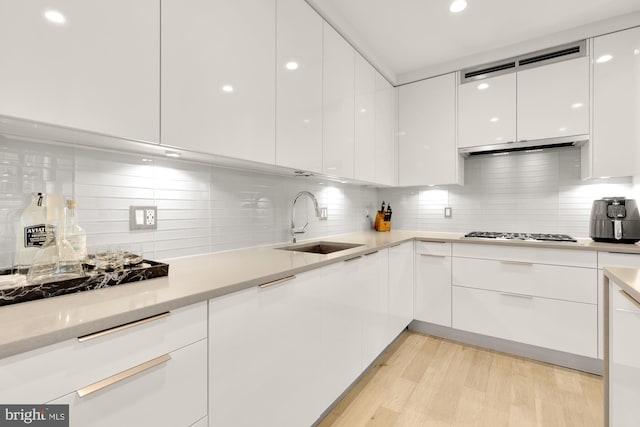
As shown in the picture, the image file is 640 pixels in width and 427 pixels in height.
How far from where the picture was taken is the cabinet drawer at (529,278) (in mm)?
1975

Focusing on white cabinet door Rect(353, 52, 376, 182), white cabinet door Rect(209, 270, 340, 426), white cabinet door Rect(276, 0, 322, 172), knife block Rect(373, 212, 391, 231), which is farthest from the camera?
knife block Rect(373, 212, 391, 231)

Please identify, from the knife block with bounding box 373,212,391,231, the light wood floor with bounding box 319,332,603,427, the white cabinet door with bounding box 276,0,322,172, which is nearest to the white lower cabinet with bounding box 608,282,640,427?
the light wood floor with bounding box 319,332,603,427

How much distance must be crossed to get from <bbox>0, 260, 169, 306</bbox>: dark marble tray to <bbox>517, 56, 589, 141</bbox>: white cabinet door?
107 inches

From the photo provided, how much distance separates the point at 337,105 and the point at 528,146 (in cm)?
172

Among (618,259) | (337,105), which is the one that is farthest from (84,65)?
(618,259)

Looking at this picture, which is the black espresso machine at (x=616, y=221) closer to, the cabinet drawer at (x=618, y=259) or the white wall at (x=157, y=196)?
the cabinet drawer at (x=618, y=259)

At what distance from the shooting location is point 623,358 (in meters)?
0.95

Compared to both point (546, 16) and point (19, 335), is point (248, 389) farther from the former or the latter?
point (546, 16)

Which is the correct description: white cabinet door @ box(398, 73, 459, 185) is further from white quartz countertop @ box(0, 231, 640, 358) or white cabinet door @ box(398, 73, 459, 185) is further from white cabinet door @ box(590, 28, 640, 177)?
white quartz countertop @ box(0, 231, 640, 358)

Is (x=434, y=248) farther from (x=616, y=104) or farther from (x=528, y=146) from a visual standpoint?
(x=616, y=104)

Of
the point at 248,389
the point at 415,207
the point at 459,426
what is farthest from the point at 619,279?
the point at 415,207

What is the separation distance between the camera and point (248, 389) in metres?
1.02

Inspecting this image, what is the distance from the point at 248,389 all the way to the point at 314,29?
1.91 metres

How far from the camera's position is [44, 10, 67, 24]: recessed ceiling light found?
80cm
